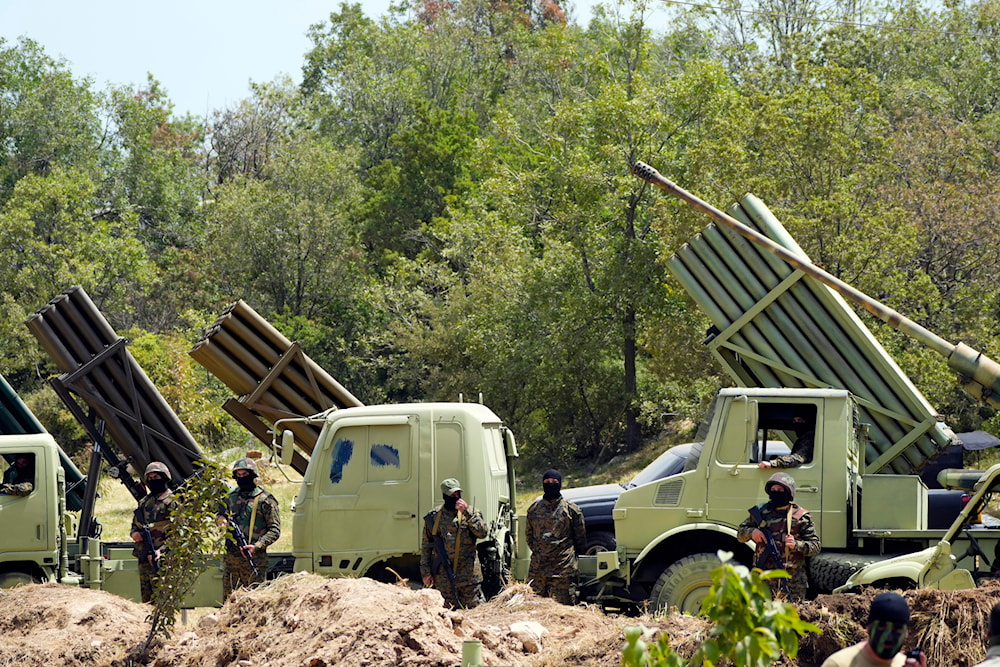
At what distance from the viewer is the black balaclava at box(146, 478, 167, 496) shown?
10953mm

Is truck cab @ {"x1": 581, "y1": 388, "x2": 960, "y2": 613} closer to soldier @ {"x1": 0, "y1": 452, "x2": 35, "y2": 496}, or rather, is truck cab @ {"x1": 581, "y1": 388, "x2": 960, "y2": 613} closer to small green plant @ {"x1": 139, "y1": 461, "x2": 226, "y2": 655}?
small green plant @ {"x1": 139, "y1": 461, "x2": 226, "y2": 655}

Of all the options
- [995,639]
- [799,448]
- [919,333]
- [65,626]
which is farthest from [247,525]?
[995,639]

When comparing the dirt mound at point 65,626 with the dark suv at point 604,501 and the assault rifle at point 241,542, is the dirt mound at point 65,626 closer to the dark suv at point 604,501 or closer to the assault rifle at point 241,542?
the assault rifle at point 241,542

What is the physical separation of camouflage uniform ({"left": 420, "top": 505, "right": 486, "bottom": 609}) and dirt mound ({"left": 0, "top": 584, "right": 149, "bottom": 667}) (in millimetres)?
2266

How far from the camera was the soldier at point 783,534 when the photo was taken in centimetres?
920

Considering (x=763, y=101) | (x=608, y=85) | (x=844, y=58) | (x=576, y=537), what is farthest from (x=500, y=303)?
(x=576, y=537)

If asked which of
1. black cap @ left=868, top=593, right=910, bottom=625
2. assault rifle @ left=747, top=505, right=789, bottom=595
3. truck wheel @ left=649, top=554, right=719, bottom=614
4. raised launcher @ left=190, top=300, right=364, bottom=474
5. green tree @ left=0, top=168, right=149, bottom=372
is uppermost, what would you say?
green tree @ left=0, top=168, right=149, bottom=372

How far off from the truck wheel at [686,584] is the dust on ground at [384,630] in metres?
0.68

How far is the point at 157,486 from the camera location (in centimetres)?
1096

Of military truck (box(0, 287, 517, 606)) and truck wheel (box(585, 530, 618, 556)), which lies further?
truck wheel (box(585, 530, 618, 556))

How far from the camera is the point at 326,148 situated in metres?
44.1

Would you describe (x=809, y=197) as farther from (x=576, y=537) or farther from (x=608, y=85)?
(x=576, y=537)

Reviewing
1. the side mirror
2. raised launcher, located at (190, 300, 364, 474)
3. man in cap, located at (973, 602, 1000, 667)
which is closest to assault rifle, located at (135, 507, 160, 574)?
the side mirror

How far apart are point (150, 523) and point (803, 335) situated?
234 inches
